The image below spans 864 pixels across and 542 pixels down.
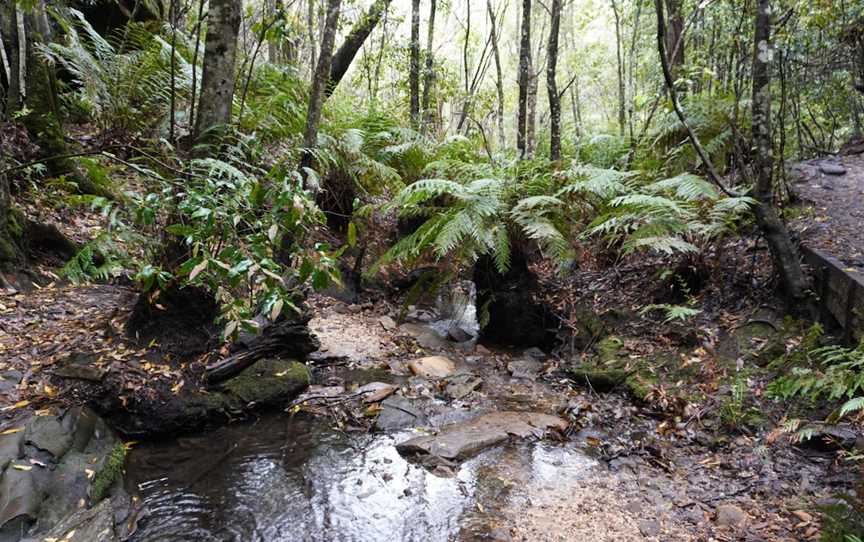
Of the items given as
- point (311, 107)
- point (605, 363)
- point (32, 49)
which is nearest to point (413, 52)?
point (311, 107)

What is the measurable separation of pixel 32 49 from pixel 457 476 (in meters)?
5.59

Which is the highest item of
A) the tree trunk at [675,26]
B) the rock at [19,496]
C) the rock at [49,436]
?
the tree trunk at [675,26]

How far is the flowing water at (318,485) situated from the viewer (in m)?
2.61

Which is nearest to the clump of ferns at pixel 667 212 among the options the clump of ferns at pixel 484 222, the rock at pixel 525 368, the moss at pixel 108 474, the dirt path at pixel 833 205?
the clump of ferns at pixel 484 222

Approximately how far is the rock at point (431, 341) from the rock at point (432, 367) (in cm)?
42

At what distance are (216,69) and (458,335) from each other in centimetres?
354

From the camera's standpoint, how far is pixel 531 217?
4637 mm

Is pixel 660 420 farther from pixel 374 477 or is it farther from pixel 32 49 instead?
pixel 32 49

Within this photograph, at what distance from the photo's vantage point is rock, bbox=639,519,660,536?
253 cm

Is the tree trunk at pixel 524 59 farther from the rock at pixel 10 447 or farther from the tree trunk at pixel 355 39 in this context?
the rock at pixel 10 447

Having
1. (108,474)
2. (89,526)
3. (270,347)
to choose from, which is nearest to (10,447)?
(108,474)

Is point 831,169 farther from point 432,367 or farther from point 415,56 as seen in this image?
point 415,56

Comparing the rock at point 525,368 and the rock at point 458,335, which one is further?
the rock at point 458,335

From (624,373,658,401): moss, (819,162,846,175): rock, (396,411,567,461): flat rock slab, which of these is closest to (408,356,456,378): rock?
(396,411,567,461): flat rock slab
